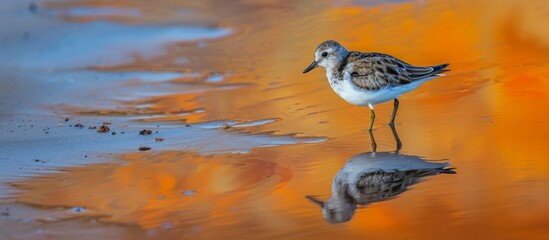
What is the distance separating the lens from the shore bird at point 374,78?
23.9 ft

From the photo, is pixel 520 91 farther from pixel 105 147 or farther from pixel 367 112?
pixel 105 147

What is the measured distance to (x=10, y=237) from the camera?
192 inches

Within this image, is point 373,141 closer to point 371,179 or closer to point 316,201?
point 371,179

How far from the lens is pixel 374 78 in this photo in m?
7.31

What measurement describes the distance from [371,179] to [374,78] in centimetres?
173

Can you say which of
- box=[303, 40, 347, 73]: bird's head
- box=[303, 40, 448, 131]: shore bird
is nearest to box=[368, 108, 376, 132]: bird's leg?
box=[303, 40, 448, 131]: shore bird

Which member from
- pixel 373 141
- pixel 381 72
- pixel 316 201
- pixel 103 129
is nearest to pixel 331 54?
pixel 381 72

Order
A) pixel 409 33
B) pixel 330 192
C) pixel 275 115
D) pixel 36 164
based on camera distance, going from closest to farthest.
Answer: pixel 330 192, pixel 36 164, pixel 275 115, pixel 409 33

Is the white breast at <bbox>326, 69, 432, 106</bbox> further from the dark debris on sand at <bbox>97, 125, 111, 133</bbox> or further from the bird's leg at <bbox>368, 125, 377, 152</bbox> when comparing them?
the dark debris on sand at <bbox>97, 125, 111, 133</bbox>

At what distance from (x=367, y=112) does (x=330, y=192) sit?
94.8 inches

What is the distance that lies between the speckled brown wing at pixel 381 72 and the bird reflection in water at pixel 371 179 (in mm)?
962

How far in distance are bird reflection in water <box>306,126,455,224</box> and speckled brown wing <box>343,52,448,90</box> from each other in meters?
0.96

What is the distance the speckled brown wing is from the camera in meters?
7.29

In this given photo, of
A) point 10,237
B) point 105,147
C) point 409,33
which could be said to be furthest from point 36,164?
point 409,33
